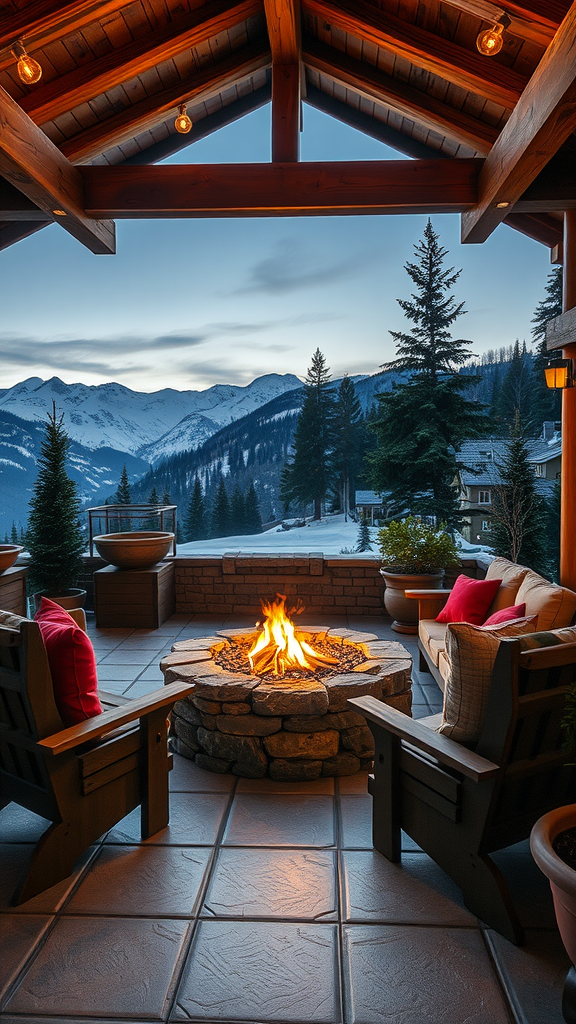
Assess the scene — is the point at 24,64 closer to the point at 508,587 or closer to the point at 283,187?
the point at 283,187

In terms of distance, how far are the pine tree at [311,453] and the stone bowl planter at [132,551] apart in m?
2.64

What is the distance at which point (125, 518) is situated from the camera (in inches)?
266

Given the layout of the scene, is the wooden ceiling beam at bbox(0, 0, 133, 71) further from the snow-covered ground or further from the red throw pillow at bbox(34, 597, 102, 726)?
the snow-covered ground

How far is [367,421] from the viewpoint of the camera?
8727 millimetres

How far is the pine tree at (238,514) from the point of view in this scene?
26.8ft

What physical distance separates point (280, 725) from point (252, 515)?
5.42 metres

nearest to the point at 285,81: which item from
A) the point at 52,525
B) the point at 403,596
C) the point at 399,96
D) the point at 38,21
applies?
the point at 399,96

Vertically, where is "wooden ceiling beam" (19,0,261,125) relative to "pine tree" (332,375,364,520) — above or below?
above

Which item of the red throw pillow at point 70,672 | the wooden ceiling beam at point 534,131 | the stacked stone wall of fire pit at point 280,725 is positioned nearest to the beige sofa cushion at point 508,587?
the stacked stone wall of fire pit at point 280,725

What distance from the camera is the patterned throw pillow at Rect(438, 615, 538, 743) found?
197 cm

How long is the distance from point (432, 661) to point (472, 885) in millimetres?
1824

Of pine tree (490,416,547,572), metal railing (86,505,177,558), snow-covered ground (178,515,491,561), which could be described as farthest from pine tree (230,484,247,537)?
pine tree (490,416,547,572)

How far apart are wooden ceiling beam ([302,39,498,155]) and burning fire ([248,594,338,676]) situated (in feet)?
10.2

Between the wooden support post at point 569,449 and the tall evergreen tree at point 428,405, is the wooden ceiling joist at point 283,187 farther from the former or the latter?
the tall evergreen tree at point 428,405
